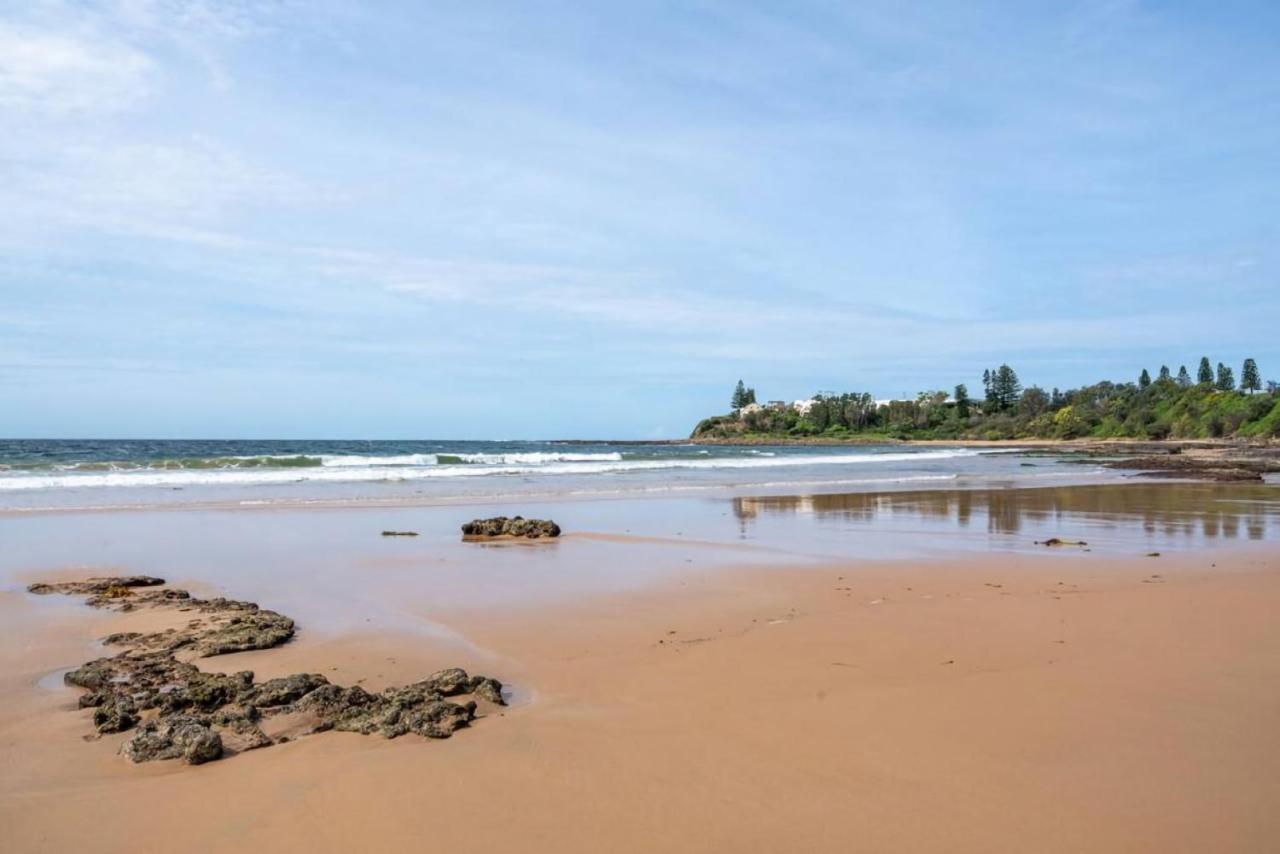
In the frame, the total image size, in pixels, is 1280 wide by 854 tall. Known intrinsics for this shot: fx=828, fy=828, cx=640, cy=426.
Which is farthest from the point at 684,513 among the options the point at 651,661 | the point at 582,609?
the point at 651,661

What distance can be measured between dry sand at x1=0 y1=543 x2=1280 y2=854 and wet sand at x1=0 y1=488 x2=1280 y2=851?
0.02m

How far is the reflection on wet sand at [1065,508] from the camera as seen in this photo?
13682 millimetres

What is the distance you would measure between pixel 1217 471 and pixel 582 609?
105ft

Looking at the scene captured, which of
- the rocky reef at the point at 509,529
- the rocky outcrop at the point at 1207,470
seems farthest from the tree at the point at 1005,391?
the rocky reef at the point at 509,529

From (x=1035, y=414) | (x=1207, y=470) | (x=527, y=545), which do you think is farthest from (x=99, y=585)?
(x=1035, y=414)

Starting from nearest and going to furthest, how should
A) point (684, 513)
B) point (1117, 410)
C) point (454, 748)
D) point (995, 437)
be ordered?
point (454, 748) → point (684, 513) → point (1117, 410) → point (995, 437)

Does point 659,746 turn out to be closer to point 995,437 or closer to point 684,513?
point 684,513

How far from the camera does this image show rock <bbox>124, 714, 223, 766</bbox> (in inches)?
152

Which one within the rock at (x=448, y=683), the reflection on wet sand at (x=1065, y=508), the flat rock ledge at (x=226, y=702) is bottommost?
the reflection on wet sand at (x=1065, y=508)

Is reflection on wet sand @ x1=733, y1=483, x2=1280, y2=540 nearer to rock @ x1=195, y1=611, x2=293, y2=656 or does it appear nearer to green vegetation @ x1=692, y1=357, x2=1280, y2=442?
rock @ x1=195, y1=611, x2=293, y2=656

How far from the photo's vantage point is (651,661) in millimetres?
5551

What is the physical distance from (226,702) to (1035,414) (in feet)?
463

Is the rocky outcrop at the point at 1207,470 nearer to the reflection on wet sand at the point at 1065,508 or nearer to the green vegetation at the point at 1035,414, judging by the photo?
the reflection on wet sand at the point at 1065,508

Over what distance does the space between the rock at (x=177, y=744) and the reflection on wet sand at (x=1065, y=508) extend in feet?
36.9
